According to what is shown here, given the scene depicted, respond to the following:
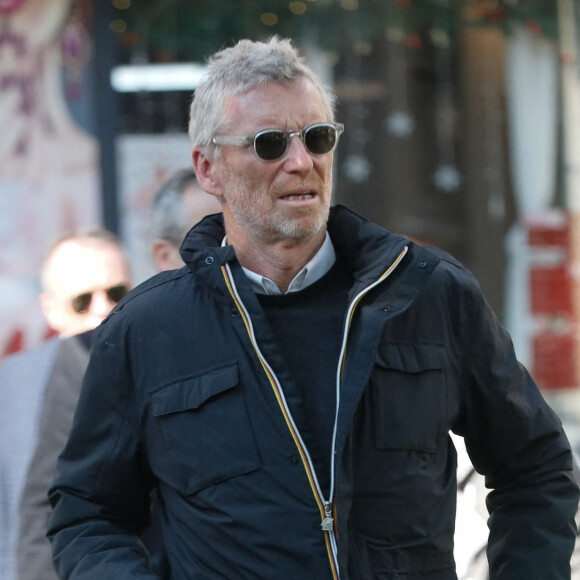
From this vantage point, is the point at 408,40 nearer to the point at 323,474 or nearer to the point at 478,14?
the point at 478,14

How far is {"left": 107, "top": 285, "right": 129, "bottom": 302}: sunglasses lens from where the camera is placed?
12.8 ft

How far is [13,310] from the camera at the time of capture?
6277mm

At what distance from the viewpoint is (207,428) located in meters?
2.33

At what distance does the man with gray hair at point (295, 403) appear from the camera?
226 cm

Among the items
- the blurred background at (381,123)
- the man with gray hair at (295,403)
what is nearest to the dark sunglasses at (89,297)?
the man with gray hair at (295,403)

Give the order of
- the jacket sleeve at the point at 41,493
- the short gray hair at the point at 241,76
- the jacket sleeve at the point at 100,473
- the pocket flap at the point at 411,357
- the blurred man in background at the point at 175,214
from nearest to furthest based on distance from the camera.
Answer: the pocket flap at the point at 411,357 < the jacket sleeve at the point at 100,473 < the short gray hair at the point at 241,76 < the jacket sleeve at the point at 41,493 < the blurred man in background at the point at 175,214

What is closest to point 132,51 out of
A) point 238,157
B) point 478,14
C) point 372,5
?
point 372,5

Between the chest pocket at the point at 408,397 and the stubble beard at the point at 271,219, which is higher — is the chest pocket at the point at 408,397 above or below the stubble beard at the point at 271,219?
below

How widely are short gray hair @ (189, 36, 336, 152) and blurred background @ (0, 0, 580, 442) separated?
3.86 metres

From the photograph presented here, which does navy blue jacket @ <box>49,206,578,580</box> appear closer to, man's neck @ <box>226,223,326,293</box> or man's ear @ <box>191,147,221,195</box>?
man's neck @ <box>226,223,326,293</box>

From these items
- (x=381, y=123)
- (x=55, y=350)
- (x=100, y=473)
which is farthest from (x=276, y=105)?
(x=381, y=123)

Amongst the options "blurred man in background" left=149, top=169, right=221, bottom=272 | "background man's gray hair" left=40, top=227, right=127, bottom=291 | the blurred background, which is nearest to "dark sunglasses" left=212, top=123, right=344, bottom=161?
"blurred man in background" left=149, top=169, right=221, bottom=272

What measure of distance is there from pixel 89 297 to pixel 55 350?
62 centimetres

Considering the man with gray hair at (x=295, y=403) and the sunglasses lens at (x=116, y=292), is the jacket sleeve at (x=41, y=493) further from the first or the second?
the sunglasses lens at (x=116, y=292)
